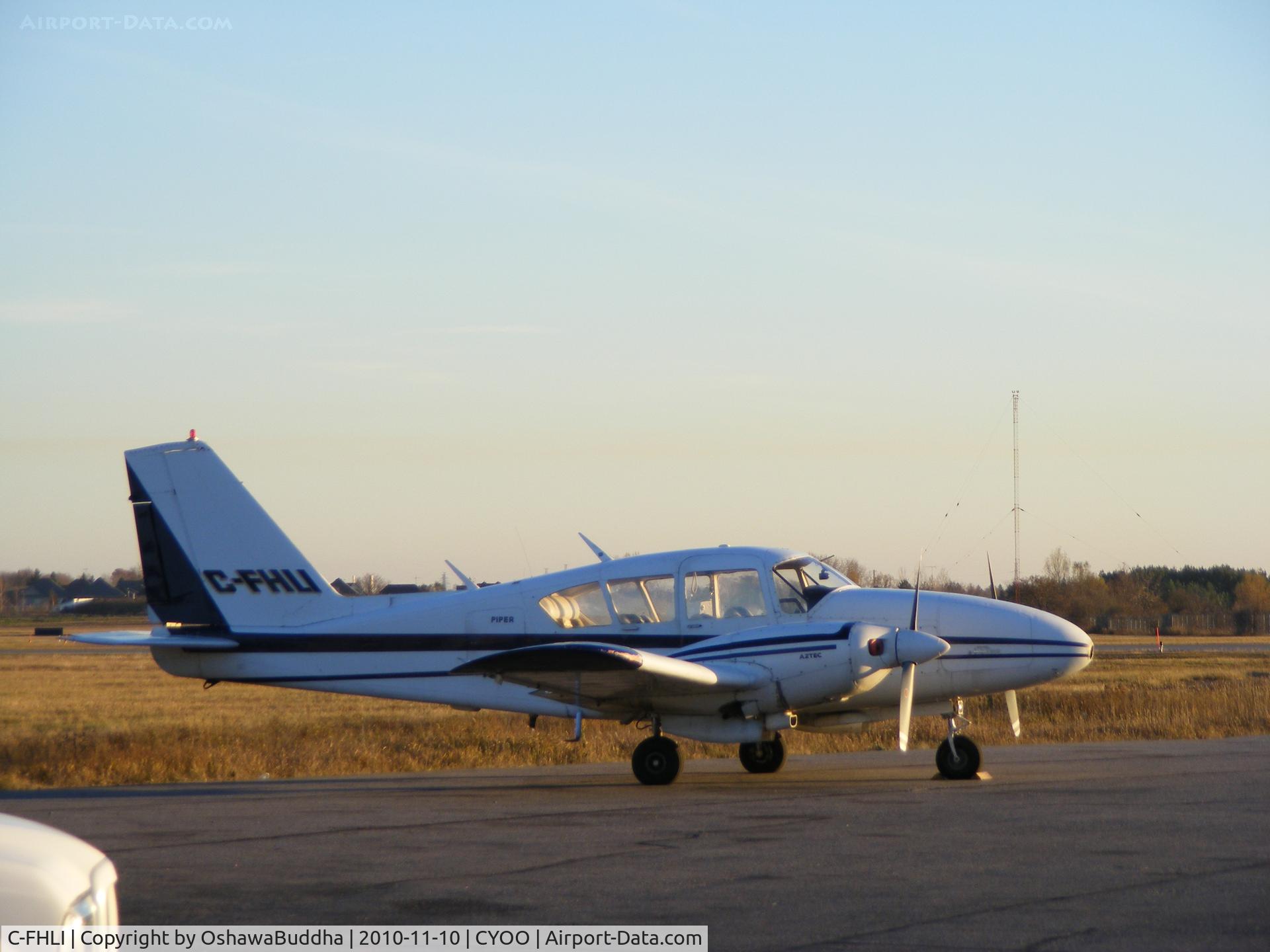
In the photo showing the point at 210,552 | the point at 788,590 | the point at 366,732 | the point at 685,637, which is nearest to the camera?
the point at 788,590

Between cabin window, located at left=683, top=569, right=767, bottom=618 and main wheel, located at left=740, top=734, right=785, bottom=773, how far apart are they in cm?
167

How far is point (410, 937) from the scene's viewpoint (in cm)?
623

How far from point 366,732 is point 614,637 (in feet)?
28.2

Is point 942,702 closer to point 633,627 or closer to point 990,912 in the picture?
point 633,627

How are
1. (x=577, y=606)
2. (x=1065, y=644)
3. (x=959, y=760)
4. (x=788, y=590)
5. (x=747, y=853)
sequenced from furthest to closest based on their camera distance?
(x=577, y=606), (x=788, y=590), (x=1065, y=644), (x=959, y=760), (x=747, y=853)

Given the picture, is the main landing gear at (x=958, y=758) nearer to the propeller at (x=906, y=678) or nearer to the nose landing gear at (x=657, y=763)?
the propeller at (x=906, y=678)

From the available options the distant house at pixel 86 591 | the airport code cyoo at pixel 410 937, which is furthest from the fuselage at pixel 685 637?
the distant house at pixel 86 591

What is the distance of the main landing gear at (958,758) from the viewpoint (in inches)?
516

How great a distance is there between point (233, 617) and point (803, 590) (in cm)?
669

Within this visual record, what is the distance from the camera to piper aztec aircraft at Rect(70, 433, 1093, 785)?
13.0m

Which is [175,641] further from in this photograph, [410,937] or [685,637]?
[410,937]

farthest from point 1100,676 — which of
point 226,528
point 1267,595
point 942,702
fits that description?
point 1267,595

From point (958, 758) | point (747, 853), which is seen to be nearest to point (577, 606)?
point (958, 758)

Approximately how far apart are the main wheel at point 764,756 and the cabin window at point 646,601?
1.86 metres
